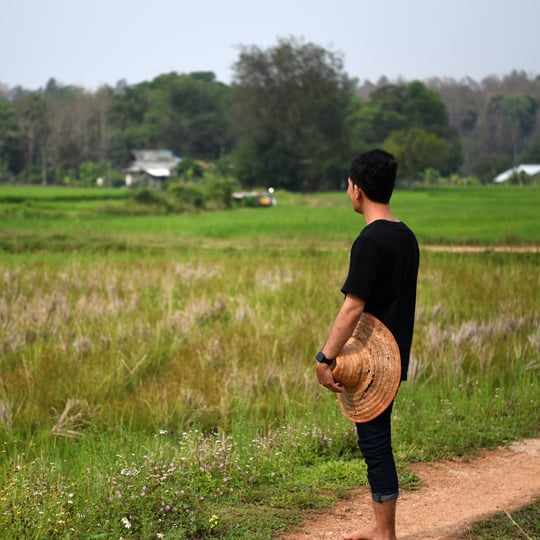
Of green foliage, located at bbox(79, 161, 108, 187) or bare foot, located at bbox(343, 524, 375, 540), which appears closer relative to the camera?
bare foot, located at bbox(343, 524, 375, 540)

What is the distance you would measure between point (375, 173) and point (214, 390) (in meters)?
3.06

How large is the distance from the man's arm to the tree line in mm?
23455

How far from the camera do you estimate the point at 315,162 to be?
35.2m

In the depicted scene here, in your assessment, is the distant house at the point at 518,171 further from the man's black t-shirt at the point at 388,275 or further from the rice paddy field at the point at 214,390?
the man's black t-shirt at the point at 388,275

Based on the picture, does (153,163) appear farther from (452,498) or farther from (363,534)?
(363,534)

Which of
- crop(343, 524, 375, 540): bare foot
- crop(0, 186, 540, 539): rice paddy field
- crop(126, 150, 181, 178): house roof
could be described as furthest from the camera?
crop(126, 150, 181, 178): house roof

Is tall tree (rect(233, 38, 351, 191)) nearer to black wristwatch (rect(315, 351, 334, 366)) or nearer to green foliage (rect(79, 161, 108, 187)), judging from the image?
green foliage (rect(79, 161, 108, 187))

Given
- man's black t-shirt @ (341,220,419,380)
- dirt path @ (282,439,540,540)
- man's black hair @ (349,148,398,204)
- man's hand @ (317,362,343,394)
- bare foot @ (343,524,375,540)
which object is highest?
man's black hair @ (349,148,398,204)

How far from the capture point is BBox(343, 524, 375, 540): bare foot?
354 centimetres

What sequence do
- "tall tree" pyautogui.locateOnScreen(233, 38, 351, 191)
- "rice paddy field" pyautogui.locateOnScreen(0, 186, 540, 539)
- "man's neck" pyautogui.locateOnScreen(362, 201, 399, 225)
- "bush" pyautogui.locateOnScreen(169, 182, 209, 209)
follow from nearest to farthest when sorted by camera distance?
"man's neck" pyautogui.locateOnScreen(362, 201, 399, 225)
"rice paddy field" pyautogui.locateOnScreen(0, 186, 540, 539)
"bush" pyautogui.locateOnScreen(169, 182, 209, 209)
"tall tree" pyautogui.locateOnScreen(233, 38, 351, 191)

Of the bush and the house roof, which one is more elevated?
the house roof

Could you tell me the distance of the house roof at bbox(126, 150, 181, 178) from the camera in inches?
1681

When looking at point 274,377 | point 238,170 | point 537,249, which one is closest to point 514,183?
→ point 537,249

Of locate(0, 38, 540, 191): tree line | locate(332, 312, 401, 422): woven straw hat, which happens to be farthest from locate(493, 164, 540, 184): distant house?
locate(332, 312, 401, 422): woven straw hat
